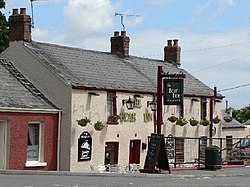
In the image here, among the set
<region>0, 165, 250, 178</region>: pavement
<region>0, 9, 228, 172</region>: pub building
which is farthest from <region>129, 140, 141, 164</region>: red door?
<region>0, 165, 250, 178</region>: pavement

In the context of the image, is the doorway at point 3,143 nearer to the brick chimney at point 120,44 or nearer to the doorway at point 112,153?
the doorway at point 112,153

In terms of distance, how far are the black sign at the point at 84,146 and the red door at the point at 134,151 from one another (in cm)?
406

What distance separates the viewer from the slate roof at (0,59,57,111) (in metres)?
30.8

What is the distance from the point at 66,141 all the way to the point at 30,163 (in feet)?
7.89

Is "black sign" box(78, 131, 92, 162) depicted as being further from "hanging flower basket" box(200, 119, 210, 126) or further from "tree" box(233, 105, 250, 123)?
"tree" box(233, 105, 250, 123)

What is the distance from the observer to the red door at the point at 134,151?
122 feet

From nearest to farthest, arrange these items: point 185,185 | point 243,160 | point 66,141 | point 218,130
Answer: point 185,185 → point 66,141 → point 243,160 → point 218,130

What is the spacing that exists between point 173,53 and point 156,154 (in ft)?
66.1

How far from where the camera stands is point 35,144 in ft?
105

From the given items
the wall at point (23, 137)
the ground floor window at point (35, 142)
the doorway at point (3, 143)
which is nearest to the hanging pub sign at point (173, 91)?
the wall at point (23, 137)

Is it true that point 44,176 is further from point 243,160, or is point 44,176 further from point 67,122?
point 243,160

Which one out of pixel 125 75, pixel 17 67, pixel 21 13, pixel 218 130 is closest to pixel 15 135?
pixel 17 67

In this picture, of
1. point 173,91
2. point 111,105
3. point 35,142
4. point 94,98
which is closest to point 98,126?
point 94,98

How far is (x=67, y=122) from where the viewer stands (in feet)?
107
